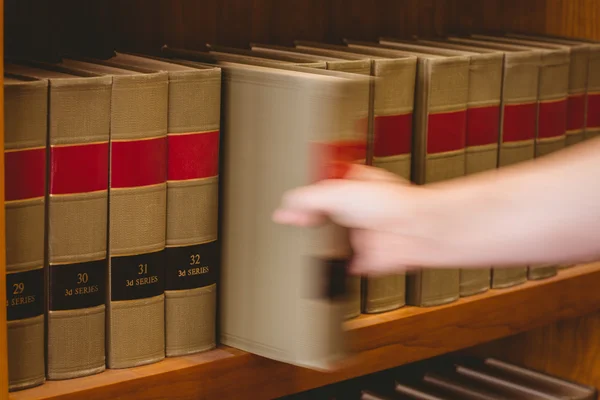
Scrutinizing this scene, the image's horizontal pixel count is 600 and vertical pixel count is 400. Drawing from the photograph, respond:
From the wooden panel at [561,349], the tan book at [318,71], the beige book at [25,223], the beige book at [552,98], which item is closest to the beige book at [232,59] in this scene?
the tan book at [318,71]

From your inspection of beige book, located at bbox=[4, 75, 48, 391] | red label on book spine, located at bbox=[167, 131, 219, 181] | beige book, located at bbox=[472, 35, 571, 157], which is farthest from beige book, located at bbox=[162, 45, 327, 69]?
beige book, located at bbox=[472, 35, 571, 157]

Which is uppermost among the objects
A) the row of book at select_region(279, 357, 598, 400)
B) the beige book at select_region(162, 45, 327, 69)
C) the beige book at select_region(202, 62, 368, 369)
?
the beige book at select_region(162, 45, 327, 69)

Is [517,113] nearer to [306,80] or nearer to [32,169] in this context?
[306,80]

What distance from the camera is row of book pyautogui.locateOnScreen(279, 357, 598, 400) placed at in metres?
1.52

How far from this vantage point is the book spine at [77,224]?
95 cm

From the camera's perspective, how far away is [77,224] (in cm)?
98

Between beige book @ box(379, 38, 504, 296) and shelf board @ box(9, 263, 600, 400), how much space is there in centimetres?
3

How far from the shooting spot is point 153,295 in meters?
1.05

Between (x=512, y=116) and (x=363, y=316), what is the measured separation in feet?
1.07

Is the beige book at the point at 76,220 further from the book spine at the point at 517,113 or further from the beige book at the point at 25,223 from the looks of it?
the book spine at the point at 517,113

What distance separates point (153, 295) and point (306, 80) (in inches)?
10.3

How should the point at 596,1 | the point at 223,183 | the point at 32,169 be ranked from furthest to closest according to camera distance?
the point at 596,1 → the point at 223,183 → the point at 32,169

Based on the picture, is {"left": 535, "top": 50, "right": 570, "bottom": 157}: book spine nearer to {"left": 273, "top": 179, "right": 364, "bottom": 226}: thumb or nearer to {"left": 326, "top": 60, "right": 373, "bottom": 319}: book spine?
{"left": 326, "top": 60, "right": 373, "bottom": 319}: book spine

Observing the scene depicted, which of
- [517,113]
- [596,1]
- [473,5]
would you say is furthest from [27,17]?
[596,1]
